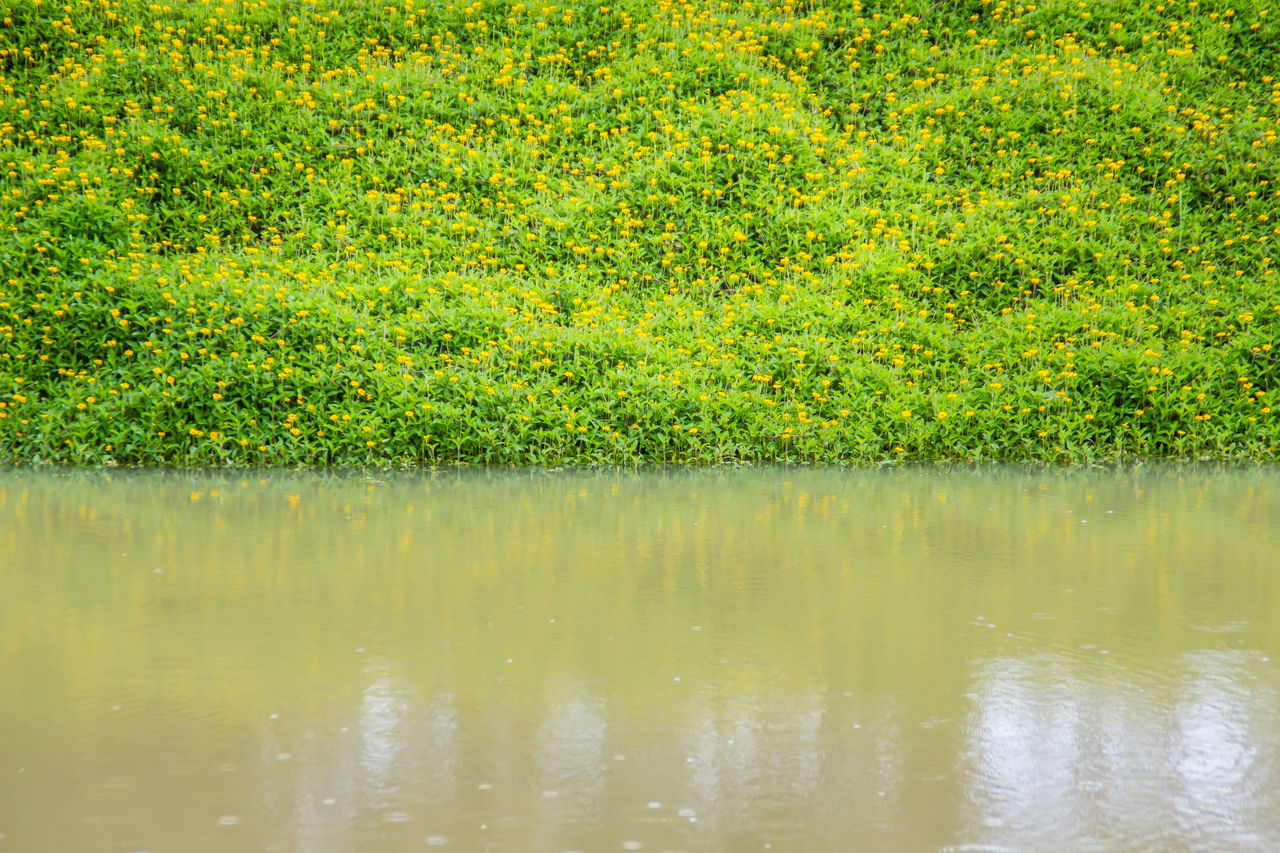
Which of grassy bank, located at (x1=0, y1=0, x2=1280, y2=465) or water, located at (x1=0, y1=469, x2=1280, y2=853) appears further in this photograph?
grassy bank, located at (x1=0, y1=0, x2=1280, y2=465)

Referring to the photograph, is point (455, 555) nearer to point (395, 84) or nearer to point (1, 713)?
point (1, 713)

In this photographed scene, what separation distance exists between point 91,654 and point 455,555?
4.98 feet

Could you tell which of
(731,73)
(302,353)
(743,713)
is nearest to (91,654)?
(743,713)

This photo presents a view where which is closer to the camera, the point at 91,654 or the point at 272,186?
the point at 91,654

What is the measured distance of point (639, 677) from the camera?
9.85ft

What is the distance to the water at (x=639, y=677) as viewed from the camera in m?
2.24

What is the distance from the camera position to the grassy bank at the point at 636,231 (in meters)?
6.58

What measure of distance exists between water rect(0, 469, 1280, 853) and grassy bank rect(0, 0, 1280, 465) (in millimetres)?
1498

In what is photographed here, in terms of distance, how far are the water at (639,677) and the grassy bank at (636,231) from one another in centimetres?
150

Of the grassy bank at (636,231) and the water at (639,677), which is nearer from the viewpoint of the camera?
the water at (639,677)

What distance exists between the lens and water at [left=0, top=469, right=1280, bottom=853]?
2.24 meters

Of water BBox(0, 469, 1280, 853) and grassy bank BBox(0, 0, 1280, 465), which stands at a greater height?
grassy bank BBox(0, 0, 1280, 465)

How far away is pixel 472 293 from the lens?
744 centimetres

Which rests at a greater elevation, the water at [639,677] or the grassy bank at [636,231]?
the grassy bank at [636,231]
